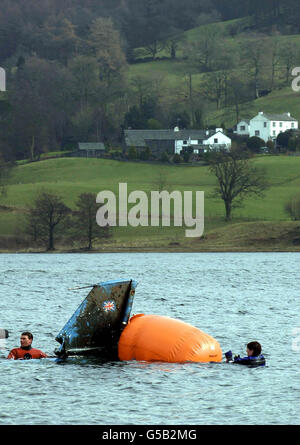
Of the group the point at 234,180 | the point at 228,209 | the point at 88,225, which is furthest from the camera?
the point at 234,180

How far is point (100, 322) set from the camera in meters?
34.2

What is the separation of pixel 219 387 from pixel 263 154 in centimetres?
16017

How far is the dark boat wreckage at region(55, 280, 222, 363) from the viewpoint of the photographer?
32.8 metres

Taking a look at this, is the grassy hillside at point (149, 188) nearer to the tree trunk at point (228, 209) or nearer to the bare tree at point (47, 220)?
the tree trunk at point (228, 209)

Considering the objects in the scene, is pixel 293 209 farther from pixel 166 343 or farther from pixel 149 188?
pixel 166 343

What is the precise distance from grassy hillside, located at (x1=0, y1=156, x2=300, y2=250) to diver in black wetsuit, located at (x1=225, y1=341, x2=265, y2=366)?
282ft

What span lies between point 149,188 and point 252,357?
125m

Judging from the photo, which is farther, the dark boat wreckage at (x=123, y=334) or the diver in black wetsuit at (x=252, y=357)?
the diver in black wetsuit at (x=252, y=357)

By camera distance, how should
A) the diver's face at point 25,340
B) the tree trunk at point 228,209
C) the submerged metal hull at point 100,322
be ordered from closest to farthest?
1. the diver's face at point 25,340
2. the submerged metal hull at point 100,322
3. the tree trunk at point 228,209

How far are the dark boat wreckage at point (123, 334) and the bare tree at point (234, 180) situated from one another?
9934cm

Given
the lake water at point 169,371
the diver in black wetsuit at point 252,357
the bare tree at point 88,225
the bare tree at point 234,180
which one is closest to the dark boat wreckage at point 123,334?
the lake water at point 169,371

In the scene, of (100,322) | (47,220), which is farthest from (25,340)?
(47,220)

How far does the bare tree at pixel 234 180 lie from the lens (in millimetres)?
137250

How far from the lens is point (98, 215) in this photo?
128 m
